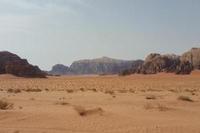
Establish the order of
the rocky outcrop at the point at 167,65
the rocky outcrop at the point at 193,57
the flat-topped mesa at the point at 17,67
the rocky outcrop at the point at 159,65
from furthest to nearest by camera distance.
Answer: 1. the rocky outcrop at the point at 193,57
2. the rocky outcrop at the point at 159,65
3. the rocky outcrop at the point at 167,65
4. the flat-topped mesa at the point at 17,67

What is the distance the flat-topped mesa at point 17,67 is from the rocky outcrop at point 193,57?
39691mm

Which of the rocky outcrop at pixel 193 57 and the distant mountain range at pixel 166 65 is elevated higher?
the rocky outcrop at pixel 193 57

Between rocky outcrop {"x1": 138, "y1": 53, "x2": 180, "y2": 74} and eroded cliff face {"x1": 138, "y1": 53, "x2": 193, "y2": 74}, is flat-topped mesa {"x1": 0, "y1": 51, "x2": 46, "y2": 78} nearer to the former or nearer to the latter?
rocky outcrop {"x1": 138, "y1": 53, "x2": 180, "y2": 74}

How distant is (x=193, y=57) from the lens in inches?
4550

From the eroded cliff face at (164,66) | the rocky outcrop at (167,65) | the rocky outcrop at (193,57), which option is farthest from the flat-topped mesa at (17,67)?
the rocky outcrop at (193,57)

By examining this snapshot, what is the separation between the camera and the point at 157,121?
1535 centimetres

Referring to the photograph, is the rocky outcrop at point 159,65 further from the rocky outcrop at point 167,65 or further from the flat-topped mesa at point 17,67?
the flat-topped mesa at point 17,67

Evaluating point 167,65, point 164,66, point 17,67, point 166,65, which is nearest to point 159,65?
point 164,66

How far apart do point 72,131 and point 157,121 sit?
3.46m

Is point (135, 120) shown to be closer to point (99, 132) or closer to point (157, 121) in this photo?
point (157, 121)

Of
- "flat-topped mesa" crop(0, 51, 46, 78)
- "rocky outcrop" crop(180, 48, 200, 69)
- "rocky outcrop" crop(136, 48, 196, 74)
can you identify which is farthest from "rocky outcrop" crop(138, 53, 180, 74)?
"flat-topped mesa" crop(0, 51, 46, 78)

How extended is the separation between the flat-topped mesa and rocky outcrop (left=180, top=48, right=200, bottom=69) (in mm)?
39691

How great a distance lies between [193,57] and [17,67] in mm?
48186

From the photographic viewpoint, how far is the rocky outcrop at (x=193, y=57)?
10965 centimetres
